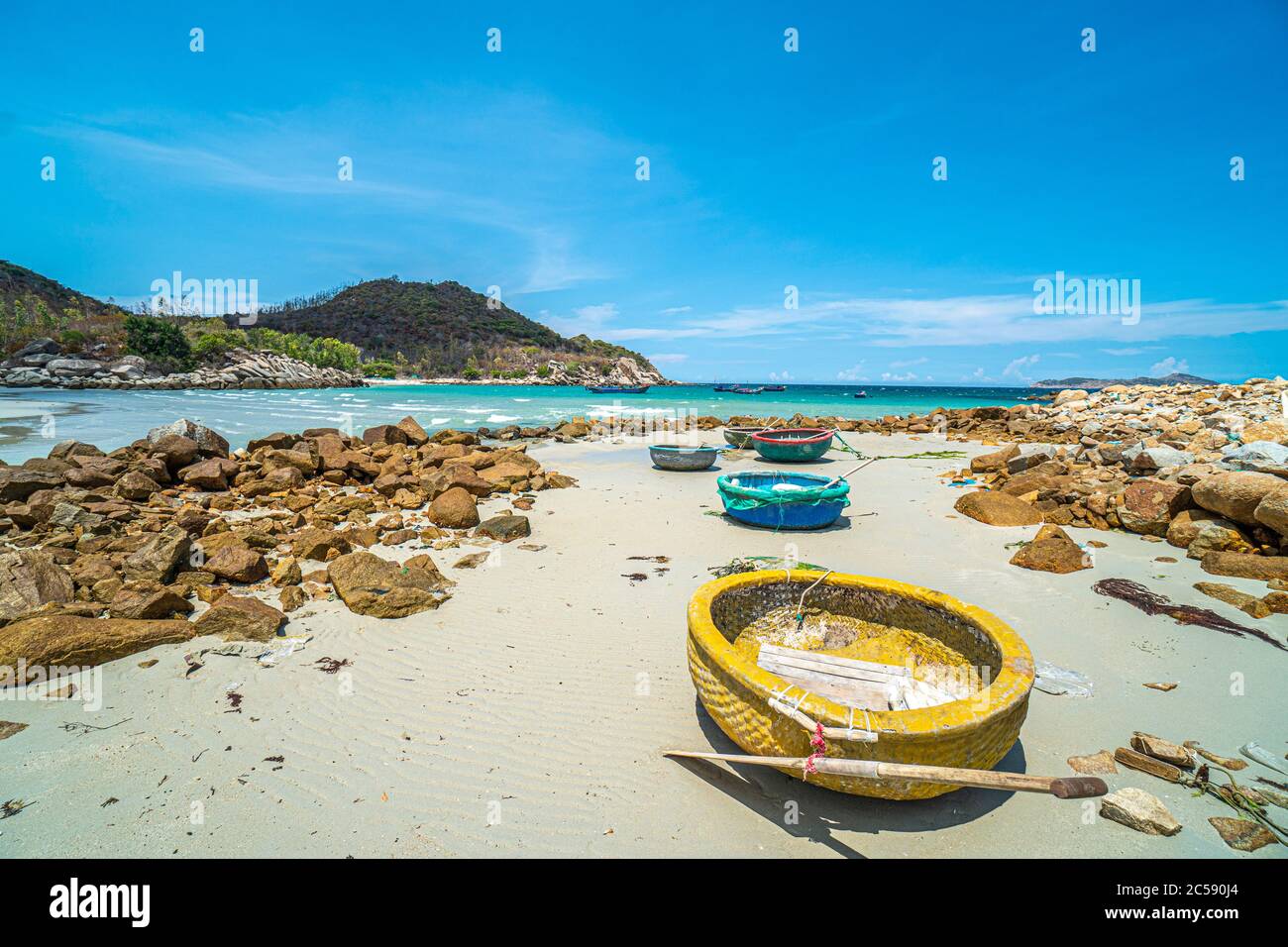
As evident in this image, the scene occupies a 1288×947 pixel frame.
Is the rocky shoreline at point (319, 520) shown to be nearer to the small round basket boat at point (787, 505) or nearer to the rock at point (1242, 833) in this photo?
the small round basket boat at point (787, 505)

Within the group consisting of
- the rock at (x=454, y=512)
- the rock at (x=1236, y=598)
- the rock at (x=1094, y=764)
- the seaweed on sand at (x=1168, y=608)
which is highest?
the rock at (x=454, y=512)

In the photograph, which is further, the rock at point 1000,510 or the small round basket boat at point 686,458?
the small round basket boat at point 686,458

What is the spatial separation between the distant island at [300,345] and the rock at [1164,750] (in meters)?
→ 88.2

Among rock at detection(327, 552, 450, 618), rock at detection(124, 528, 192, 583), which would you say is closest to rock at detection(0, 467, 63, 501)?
rock at detection(124, 528, 192, 583)

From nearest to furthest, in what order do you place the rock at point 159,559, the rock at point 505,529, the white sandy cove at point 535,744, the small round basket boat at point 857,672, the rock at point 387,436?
1. the small round basket boat at point 857,672
2. the white sandy cove at point 535,744
3. the rock at point 159,559
4. the rock at point 505,529
5. the rock at point 387,436

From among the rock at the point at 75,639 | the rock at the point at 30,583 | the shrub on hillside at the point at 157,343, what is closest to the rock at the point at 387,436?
the rock at the point at 30,583

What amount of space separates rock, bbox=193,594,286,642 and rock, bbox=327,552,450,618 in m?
0.74

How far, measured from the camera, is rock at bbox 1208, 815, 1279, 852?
2.73 metres

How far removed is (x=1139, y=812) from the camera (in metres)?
2.85

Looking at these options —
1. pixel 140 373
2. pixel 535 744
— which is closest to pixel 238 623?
pixel 535 744

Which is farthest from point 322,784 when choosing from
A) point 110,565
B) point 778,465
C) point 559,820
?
point 778,465

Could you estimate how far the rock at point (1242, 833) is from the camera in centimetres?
273

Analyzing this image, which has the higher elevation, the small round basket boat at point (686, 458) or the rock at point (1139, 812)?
the small round basket boat at point (686, 458)

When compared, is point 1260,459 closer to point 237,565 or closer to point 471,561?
point 471,561
